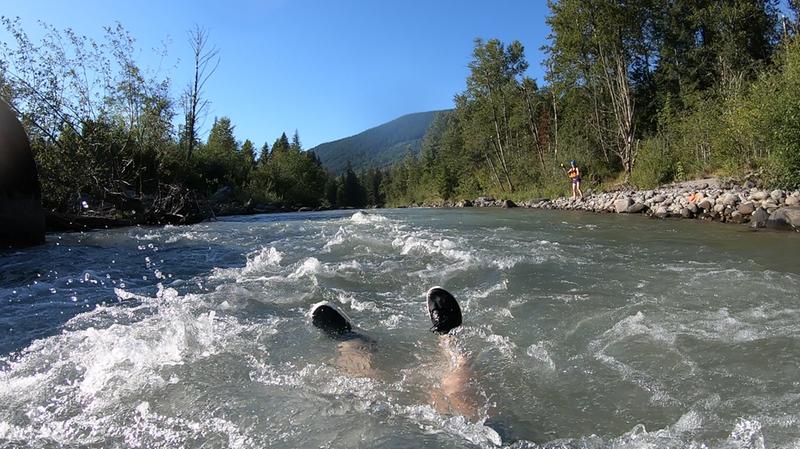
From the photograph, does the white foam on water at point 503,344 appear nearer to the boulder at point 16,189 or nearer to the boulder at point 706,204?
the boulder at point 16,189

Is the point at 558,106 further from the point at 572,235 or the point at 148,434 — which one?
the point at 148,434

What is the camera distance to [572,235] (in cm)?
1100

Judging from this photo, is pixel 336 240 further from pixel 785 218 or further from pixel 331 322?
pixel 785 218

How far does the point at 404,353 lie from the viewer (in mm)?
4000

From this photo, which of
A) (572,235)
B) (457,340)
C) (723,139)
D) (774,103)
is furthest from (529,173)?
(457,340)

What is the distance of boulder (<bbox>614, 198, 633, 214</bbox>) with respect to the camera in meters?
17.6

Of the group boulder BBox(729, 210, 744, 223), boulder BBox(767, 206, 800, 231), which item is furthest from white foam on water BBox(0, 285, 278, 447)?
boulder BBox(729, 210, 744, 223)

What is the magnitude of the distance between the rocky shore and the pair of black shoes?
953cm

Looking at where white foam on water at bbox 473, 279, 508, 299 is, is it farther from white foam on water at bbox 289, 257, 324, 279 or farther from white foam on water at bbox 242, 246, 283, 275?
white foam on water at bbox 242, 246, 283, 275

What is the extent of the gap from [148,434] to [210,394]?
1.68ft

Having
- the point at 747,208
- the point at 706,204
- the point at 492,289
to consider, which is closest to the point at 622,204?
the point at 706,204

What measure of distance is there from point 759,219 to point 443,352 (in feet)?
35.1

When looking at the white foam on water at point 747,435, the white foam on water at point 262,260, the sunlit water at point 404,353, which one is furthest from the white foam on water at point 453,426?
the white foam on water at point 262,260

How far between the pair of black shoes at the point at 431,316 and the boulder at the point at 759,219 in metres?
9.89
